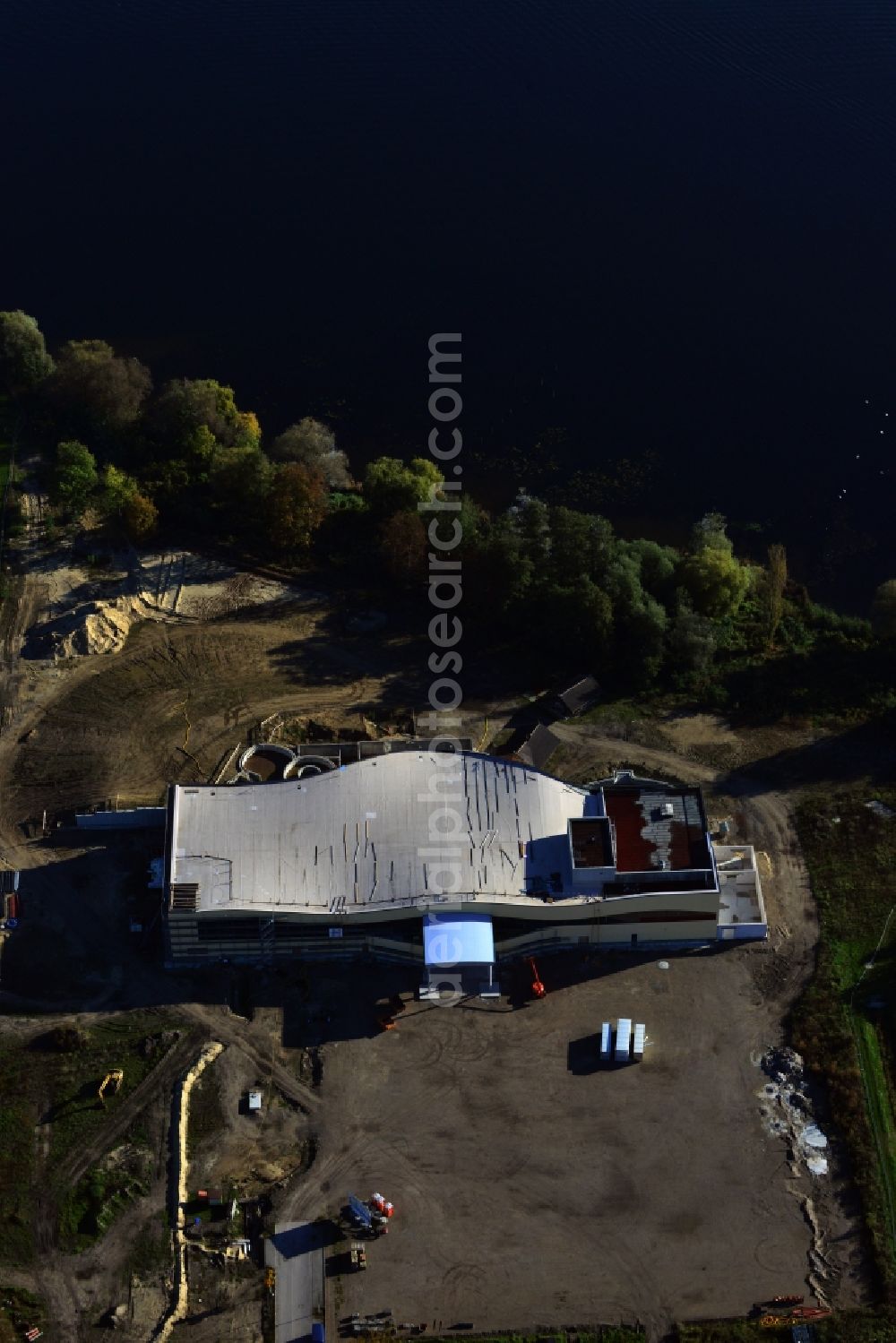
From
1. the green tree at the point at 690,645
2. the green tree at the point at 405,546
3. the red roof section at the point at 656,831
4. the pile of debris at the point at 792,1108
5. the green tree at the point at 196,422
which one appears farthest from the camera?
the green tree at the point at 196,422

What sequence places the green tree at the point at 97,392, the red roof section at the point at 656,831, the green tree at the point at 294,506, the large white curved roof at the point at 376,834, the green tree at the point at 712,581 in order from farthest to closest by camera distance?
the green tree at the point at 97,392 < the green tree at the point at 294,506 < the green tree at the point at 712,581 < the red roof section at the point at 656,831 < the large white curved roof at the point at 376,834

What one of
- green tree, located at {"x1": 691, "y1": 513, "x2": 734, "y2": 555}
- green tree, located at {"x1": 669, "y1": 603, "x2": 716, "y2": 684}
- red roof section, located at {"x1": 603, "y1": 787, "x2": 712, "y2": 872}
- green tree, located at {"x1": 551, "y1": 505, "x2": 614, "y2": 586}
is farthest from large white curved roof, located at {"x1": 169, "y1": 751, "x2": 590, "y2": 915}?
green tree, located at {"x1": 691, "y1": 513, "x2": 734, "y2": 555}

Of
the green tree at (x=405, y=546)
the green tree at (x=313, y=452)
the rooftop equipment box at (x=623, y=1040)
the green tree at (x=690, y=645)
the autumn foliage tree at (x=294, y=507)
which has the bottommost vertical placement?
the rooftop equipment box at (x=623, y=1040)

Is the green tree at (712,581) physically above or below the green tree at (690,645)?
above

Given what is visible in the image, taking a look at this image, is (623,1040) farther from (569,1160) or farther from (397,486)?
(397,486)

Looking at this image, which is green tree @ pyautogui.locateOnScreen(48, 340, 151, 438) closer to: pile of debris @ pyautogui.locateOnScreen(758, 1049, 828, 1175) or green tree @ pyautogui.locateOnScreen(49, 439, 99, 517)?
green tree @ pyautogui.locateOnScreen(49, 439, 99, 517)

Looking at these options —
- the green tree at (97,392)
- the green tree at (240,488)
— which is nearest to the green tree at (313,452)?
the green tree at (240,488)

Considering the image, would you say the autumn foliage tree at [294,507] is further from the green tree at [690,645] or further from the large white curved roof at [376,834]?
the green tree at [690,645]
